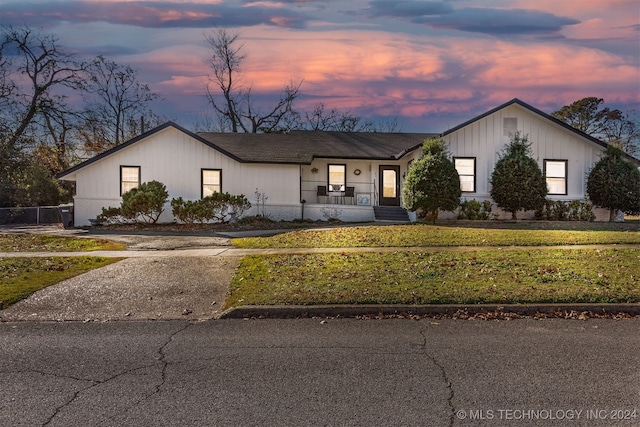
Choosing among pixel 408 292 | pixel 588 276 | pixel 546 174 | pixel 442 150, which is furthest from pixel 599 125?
pixel 408 292

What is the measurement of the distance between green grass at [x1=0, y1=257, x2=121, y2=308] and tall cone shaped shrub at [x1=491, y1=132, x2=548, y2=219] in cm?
1657

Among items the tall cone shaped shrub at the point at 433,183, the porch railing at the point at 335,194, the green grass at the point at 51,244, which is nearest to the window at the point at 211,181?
the porch railing at the point at 335,194

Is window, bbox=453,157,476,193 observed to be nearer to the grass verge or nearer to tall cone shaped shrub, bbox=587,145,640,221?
tall cone shaped shrub, bbox=587,145,640,221

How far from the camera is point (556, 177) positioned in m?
24.4

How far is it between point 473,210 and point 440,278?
557 inches

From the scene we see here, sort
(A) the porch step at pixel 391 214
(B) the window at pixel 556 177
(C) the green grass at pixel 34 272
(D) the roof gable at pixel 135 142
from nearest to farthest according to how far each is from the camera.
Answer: (C) the green grass at pixel 34 272, (B) the window at pixel 556 177, (A) the porch step at pixel 391 214, (D) the roof gable at pixel 135 142

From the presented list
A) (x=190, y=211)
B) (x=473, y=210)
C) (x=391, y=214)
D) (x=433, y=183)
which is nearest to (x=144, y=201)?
(x=190, y=211)

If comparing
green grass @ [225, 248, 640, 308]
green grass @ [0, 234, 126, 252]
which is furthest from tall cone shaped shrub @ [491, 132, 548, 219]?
green grass @ [0, 234, 126, 252]

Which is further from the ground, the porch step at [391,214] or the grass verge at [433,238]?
the porch step at [391,214]

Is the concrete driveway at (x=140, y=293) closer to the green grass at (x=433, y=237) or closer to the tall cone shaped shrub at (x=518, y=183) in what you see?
the green grass at (x=433, y=237)

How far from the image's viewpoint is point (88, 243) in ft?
56.9

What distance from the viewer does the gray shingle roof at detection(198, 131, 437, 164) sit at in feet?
88.0

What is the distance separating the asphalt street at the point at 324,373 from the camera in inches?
172

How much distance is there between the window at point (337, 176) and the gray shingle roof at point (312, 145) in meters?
0.96
